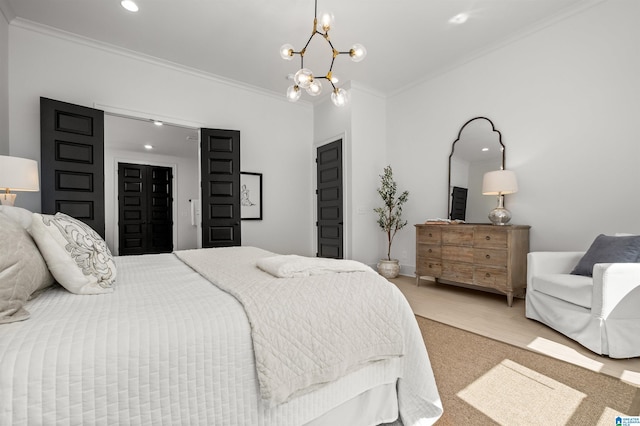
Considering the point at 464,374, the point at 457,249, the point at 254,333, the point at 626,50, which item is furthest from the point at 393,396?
the point at 626,50

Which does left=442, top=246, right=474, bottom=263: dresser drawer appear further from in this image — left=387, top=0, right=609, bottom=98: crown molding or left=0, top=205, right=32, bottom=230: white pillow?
left=0, top=205, right=32, bottom=230: white pillow

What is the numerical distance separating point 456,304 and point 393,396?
213 cm

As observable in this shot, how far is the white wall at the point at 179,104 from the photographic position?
120 inches

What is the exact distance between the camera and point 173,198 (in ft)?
23.9

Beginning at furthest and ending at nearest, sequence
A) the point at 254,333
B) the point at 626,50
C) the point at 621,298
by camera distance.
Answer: the point at 626,50
the point at 621,298
the point at 254,333

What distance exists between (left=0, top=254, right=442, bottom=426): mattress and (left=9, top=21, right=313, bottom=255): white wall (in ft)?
10.4

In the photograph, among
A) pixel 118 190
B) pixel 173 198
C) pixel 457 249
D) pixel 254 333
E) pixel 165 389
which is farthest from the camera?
pixel 173 198

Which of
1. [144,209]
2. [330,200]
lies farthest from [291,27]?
[144,209]

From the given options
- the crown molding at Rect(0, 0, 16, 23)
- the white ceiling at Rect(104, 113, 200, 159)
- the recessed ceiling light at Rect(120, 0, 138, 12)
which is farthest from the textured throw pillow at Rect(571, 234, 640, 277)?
the crown molding at Rect(0, 0, 16, 23)

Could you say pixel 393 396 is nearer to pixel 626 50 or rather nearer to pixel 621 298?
pixel 621 298

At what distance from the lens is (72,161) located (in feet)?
10.1

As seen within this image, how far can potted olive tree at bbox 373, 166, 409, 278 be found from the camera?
4.39 m

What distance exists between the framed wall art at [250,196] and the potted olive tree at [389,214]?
1911 mm

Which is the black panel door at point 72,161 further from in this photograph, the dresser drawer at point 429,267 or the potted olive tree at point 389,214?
the dresser drawer at point 429,267
